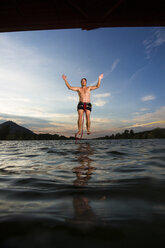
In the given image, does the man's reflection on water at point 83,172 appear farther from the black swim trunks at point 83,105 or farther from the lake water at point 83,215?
the black swim trunks at point 83,105

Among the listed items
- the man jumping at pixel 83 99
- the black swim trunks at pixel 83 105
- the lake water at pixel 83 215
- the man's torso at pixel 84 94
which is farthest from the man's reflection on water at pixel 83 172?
the man's torso at pixel 84 94

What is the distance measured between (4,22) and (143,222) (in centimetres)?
931

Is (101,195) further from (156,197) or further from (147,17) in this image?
(147,17)

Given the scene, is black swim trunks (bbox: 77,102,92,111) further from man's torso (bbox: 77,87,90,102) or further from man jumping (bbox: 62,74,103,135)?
man's torso (bbox: 77,87,90,102)

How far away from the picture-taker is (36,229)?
79cm

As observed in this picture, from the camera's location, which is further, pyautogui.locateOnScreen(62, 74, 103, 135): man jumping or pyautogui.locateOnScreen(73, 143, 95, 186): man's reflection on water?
pyautogui.locateOnScreen(62, 74, 103, 135): man jumping

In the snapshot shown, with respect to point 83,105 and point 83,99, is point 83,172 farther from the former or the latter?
point 83,99

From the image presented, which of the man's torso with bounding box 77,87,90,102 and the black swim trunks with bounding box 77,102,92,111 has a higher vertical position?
the man's torso with bounding box 77,87,90,102

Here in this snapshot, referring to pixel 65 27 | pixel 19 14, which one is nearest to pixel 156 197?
pixel 65 27

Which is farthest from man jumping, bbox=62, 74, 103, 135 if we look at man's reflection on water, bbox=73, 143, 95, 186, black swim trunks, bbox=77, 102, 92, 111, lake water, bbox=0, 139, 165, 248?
lake water, bbox=0, 139, 165, 248

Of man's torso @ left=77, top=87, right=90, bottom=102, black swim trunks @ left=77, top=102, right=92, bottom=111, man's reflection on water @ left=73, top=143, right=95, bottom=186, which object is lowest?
man's reflection on water @ left=73, top=143, right=95, bottom=186

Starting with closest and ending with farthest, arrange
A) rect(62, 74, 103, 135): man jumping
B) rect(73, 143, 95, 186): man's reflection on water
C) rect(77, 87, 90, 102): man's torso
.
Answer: rect(73, 143, 95, 186): man's reflection on water, rect(62, 74, 103, 135): man jumping, rect(77, 87, 90, 102): man's torso

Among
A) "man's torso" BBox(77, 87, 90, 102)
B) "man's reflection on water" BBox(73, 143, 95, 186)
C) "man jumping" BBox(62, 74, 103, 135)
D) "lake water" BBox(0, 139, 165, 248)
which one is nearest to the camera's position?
"lake water" BBox(0, 139, 165, 248)

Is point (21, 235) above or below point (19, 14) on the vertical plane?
below
